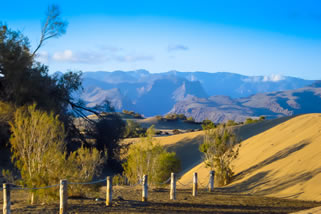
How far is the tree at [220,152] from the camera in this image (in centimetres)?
1823

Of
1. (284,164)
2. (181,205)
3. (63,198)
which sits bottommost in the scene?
(181,205)

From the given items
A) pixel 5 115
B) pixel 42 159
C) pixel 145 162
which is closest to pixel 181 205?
pixel 42 159

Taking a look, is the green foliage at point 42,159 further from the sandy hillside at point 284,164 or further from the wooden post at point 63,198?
the sandy hillside at point 284,164

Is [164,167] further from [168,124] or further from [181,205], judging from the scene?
[168,124]

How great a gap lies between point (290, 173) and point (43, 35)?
1804 cm

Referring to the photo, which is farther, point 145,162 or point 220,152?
point 220,152

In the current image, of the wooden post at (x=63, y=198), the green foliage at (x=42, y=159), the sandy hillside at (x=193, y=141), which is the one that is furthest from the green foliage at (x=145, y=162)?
the sandy hillside at (x=193, y=141)

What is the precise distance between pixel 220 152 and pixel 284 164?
303 centimetres

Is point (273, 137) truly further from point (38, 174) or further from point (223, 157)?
point (38, 174)

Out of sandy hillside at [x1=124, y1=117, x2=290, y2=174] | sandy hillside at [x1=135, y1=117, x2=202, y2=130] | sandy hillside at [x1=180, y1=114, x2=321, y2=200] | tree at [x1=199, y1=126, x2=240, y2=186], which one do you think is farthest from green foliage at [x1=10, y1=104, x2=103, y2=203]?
sandy hillside at [x1=135, y1=117, x2=202, y2=130]

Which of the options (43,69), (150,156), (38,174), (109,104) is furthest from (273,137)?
(38,174)

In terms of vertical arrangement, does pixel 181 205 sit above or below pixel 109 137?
below

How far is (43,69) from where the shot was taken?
23656 millimetres

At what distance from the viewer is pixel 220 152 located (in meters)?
18.3
